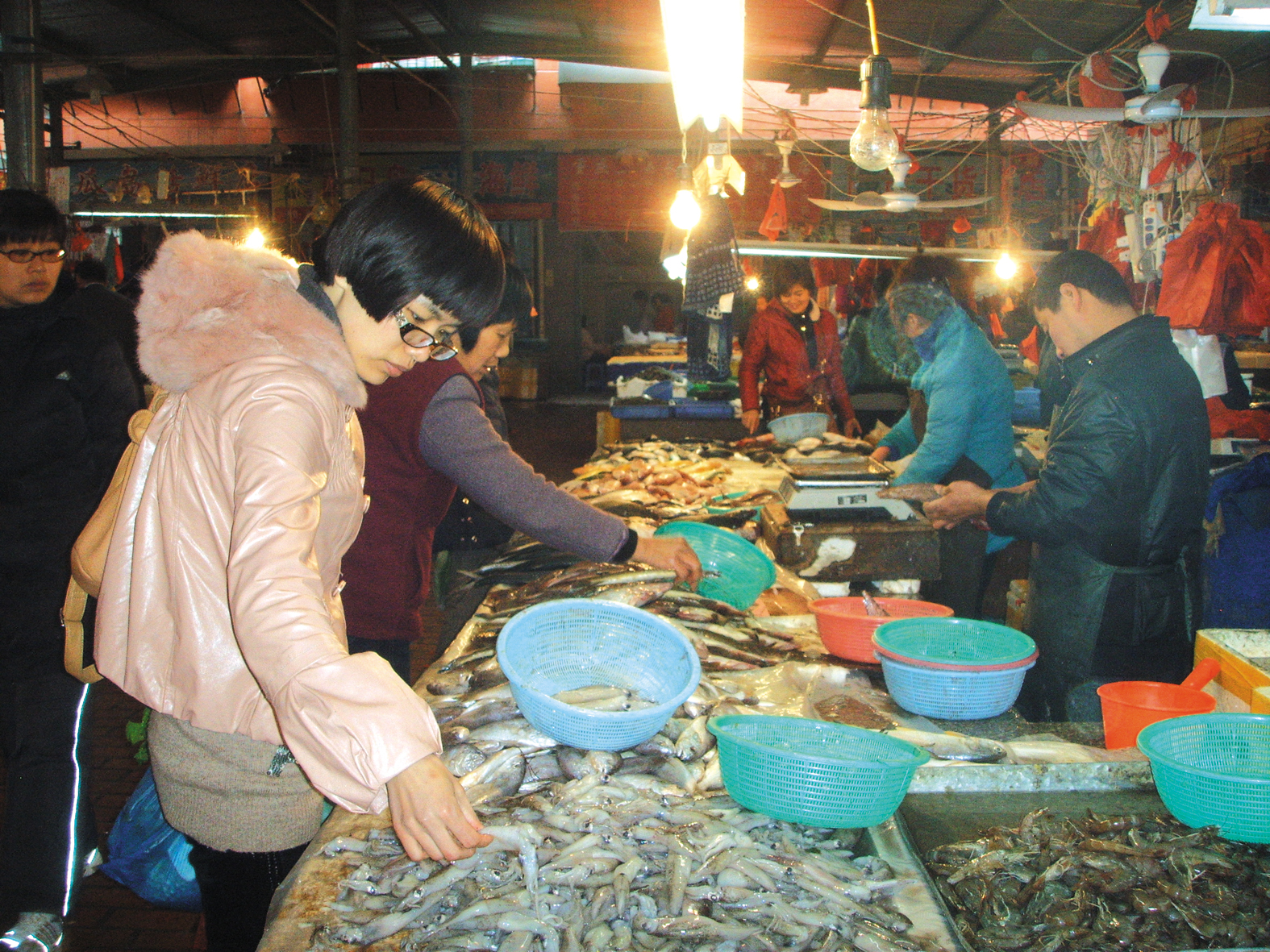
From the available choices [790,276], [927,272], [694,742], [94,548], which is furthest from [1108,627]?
[790,276]

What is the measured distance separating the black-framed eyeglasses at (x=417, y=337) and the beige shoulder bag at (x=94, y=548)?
465mm

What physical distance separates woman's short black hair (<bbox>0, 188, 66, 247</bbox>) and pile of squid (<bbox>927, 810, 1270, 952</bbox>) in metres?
3.45

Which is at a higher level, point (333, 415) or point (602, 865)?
point (333, 415)

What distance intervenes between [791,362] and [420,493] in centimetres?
595

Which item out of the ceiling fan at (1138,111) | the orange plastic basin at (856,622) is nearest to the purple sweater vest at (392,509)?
the orange plastic basin at (856,622)

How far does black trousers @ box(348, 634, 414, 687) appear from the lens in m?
2.71

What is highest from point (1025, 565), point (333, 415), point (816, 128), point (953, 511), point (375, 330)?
point (816, 128)

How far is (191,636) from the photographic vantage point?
5.18ft

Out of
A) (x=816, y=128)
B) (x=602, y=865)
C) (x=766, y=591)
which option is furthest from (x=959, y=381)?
(x=816, y=128)

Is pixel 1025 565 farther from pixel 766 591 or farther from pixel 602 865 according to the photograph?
pixel 602 865

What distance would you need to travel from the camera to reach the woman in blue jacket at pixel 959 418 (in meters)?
4.69

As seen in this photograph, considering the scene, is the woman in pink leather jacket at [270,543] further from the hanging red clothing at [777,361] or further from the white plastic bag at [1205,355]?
the hanging red clothing at [777,361]

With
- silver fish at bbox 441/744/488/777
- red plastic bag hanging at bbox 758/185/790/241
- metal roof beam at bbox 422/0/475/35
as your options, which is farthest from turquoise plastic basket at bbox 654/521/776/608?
metal roof beam at bbox 422/0/475/35

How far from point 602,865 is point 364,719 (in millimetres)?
837
